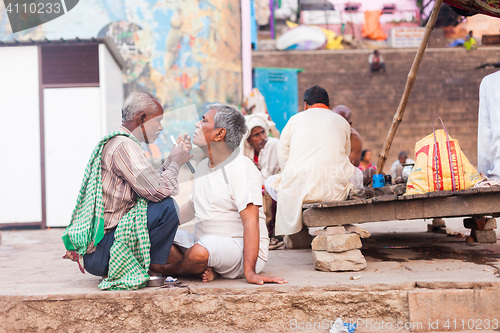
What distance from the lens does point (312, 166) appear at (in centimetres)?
364

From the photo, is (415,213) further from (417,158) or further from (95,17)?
A: (95,17)

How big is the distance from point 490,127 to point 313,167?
129 centimetres

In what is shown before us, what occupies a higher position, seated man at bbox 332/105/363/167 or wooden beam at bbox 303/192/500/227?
seated man at bbox 332/105/363/167

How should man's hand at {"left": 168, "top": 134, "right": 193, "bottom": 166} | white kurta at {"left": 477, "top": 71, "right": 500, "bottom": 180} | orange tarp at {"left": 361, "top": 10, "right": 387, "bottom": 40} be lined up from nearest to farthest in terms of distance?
man's hand at {"left": 168, "top": 134, "right": 193, "bottom": 166}
white kurta at {"left": 477, "top": 71, "right": 500, "bottom": 180}
orange tarp at {"left": 361, "top": 10, "right": 387, "bottom": 40}

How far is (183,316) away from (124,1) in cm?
854

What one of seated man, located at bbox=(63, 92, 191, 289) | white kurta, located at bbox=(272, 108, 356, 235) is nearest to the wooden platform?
white kurta, located at bbox=(272, 108, 356, 235)

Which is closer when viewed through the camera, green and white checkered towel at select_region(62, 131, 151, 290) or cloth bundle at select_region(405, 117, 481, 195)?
green and white checkered towel at select_region(62, 131, 151, 290)

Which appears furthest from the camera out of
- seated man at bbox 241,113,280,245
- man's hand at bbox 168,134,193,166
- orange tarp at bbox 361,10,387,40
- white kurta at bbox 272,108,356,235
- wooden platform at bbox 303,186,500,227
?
orange tarp at bbox 361,10,387,40

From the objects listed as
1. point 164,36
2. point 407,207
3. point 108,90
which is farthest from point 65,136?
point 407,207

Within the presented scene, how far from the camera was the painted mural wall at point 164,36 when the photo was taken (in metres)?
9.52

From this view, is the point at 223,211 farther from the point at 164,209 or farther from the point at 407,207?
the point at 407,207

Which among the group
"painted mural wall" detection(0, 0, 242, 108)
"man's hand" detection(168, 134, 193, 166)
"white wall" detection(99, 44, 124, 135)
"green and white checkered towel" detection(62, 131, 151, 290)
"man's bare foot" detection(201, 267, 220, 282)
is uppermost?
"painted mural wall" detection(0, 0, 242, 108)

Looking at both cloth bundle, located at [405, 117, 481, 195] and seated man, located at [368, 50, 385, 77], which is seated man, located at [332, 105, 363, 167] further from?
seated man, located at [368, 50, 385, 77]

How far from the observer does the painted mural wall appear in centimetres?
952
